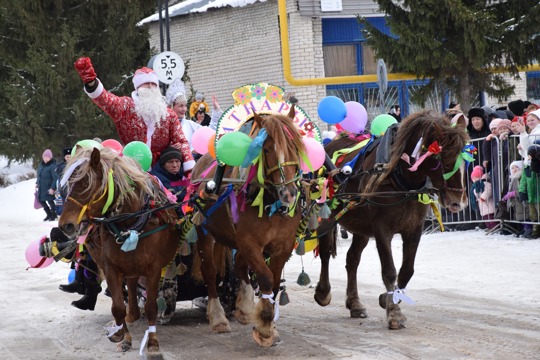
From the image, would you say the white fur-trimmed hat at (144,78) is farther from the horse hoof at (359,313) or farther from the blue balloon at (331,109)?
the horse hoof at (359,313)

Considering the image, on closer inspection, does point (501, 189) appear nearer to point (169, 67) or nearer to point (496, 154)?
point (496, 154)

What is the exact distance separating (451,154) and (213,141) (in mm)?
2006

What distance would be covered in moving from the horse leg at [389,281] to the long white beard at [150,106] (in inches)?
87.5

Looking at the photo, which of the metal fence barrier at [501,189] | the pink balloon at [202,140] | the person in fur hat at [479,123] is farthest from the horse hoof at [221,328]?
the person in fur hat at [479,123]

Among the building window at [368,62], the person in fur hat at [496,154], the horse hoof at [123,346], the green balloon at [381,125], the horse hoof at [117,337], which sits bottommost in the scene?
the horse hoof at [123,346]

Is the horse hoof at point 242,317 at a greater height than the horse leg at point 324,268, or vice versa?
the horse leg at point 324,268

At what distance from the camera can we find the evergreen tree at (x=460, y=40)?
657 inches

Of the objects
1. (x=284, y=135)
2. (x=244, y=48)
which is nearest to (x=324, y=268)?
(x=284, y=135)

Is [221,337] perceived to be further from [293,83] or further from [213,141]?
[293,83]

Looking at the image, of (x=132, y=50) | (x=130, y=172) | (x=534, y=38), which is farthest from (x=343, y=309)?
(x=132, y=50)

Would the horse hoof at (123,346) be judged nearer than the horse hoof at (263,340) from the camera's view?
No

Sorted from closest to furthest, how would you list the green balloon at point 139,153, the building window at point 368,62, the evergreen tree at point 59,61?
the green balloon at point 139,153 < the building window at point 368,62 < the evergreen tree at point 59,61

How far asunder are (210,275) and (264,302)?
1.30 m

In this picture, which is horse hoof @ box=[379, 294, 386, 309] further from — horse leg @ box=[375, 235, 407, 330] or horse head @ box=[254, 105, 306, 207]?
horse head @ box=[254, 105, 306, 207]
